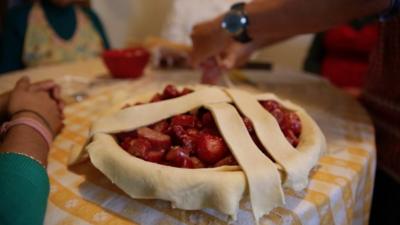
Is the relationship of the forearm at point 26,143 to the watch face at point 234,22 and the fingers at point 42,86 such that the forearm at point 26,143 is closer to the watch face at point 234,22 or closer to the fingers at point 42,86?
the fingers at point 42,86

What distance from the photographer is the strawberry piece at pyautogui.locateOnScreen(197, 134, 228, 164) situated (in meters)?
0.50

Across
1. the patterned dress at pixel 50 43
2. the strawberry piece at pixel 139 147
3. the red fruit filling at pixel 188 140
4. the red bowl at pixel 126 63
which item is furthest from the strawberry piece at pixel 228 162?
the patterned dress at pixel 50 43

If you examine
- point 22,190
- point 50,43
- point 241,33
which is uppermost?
point 241,33

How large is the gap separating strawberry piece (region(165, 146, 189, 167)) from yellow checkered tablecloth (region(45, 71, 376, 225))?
6 centimetres

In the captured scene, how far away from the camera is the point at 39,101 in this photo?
0.67 m

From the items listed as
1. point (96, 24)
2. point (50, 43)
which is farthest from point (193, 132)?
point (96, 24)

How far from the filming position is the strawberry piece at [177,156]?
485 mm

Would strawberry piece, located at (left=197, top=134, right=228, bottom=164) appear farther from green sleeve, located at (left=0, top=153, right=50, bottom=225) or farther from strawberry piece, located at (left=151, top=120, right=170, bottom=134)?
green sleeve, located at (left=0, top=153, right=50, bottom=225)

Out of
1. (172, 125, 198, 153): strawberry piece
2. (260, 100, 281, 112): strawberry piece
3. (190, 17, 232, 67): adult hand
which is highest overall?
(190, 17, 232, 67): adult hand

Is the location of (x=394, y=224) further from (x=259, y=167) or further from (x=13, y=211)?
(x=13, y=211)

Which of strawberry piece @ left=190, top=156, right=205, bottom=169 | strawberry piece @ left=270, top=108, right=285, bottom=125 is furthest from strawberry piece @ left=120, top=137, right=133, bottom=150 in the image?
strawberry piece @ left=270, top=108, right=285, bottom=125

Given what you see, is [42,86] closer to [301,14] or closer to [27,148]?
[27,148]

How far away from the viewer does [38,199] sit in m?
0.43

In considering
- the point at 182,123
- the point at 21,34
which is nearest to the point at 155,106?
the point at 182,123
